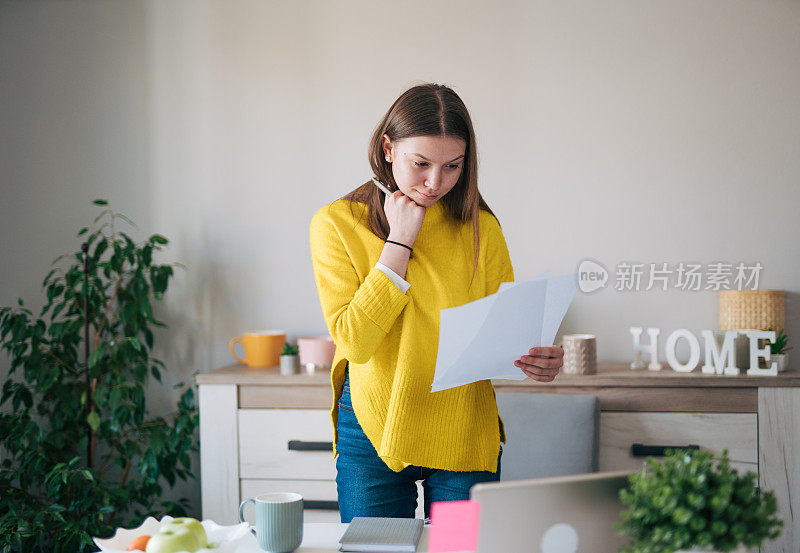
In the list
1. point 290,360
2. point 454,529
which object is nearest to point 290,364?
point 290,360

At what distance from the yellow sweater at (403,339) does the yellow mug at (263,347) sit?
115 centimetres

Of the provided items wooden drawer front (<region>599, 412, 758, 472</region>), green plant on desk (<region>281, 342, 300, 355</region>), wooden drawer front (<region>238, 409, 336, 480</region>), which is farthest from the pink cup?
wooden drawer front (<region>599, 412, 758, 472</region>)

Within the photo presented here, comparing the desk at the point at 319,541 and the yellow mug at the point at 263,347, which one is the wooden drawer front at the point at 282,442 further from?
the desk at the point at 319,541

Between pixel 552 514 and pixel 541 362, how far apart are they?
0.52 m

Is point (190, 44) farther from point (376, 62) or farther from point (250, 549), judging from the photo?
point (250, 549)

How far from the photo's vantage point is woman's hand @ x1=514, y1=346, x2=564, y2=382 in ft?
4.34

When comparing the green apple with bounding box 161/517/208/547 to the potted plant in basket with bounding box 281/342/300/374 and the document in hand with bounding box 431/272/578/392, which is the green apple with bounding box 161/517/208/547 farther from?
the potted plant in basket with bounding box 281/342/300/374

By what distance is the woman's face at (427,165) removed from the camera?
130cm

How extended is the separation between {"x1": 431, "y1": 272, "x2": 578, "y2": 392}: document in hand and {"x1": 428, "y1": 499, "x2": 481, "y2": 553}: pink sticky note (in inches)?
14.0

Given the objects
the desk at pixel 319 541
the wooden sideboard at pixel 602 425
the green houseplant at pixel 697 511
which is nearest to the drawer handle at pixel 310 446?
the wooden sideboard at pixel 602 425

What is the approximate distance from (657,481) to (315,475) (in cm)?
164

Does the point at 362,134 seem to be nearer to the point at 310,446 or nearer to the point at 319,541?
the point at 310,446

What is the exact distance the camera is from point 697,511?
0.80m

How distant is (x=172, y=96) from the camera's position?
2.69m
